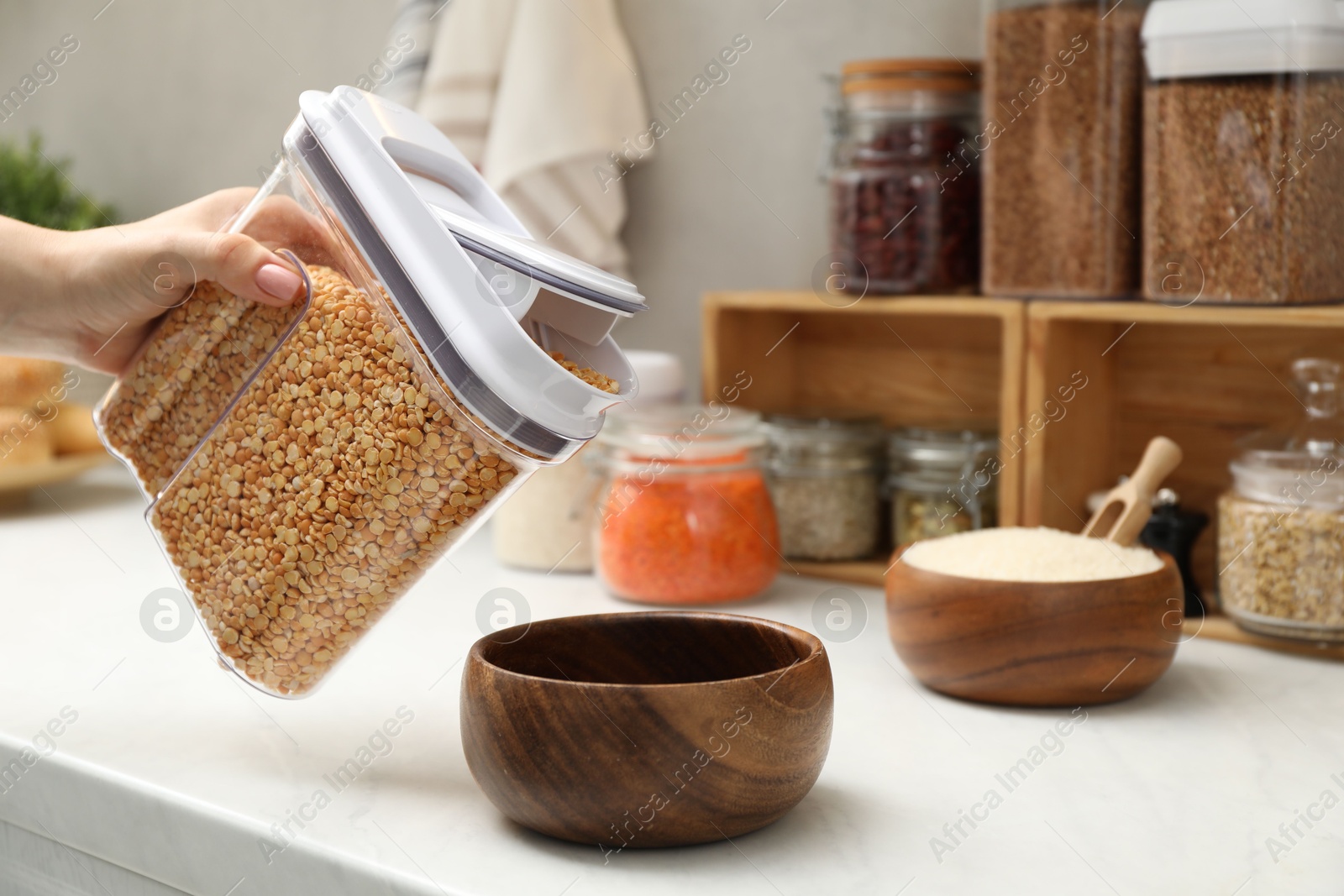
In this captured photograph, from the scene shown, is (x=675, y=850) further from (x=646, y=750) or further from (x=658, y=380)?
(x=658, y=380)

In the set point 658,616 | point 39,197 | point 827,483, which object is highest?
point 39,197

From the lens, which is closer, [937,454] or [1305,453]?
[1305,453]

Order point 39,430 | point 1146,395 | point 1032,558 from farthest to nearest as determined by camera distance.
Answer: point 39,430, point 1146,395, point 1032,558

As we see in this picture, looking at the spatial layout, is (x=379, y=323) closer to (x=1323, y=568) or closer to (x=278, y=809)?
(x=278, y=809)

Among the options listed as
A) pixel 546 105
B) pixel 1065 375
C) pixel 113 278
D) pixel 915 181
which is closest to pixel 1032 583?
pixel 1065 375

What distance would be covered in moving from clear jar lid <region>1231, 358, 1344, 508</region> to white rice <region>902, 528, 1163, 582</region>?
9 cm

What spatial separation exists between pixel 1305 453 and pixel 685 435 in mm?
419

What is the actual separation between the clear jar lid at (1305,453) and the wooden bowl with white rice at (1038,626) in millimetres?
108

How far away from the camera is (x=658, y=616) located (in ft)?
1.99

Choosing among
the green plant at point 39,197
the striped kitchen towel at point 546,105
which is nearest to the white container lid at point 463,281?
the striped kitchen towel at point 546,105

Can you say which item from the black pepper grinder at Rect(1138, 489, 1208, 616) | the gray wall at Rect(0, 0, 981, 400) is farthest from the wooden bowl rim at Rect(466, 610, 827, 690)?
the gray wall at Rect(0, 0, 981, 400)

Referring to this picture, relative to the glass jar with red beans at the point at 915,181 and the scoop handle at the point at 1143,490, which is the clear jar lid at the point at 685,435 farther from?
the scoop handle at the point at 1143,490

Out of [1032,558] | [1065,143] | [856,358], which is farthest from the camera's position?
[856,358]

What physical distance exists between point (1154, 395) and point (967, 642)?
0.37 metres
